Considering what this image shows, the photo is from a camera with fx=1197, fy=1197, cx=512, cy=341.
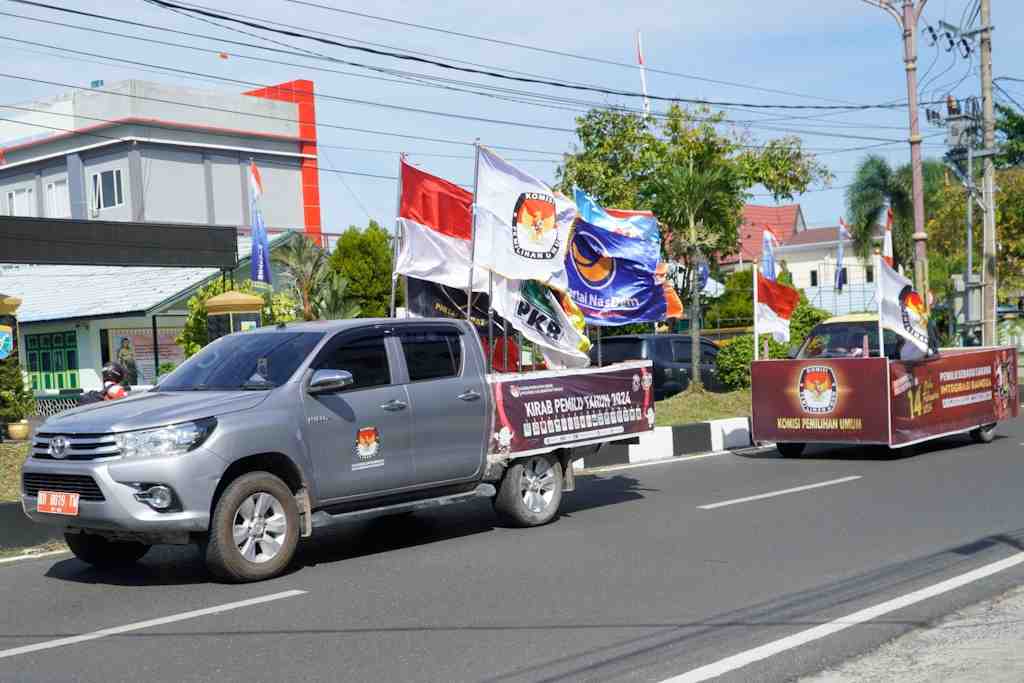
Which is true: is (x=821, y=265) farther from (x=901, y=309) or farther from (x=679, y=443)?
(x=901, y=309)

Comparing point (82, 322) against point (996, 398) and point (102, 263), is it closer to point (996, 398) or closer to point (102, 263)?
point (102, 263)

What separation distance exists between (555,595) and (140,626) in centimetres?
252

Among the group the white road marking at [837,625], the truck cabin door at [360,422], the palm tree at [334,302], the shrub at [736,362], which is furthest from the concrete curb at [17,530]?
the palm tree at [334,302]

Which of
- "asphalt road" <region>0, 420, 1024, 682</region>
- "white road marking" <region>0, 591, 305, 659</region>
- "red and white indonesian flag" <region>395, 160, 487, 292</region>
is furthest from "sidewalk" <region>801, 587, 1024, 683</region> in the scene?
"red and white indonesian flag" <region>395, 160, 487, 292</region>

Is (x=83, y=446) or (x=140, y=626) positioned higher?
(x=83, y=446)

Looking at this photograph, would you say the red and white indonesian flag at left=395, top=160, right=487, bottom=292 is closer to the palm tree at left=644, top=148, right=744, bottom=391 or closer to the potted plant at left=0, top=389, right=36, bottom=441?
the potted plant at left=0, top=389, right=36, bottom=441

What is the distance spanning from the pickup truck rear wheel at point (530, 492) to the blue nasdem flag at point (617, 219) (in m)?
3.01

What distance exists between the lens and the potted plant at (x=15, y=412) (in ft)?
47.1

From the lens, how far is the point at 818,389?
15391 millimetres

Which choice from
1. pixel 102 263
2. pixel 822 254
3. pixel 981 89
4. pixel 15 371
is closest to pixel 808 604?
pixel 15 371

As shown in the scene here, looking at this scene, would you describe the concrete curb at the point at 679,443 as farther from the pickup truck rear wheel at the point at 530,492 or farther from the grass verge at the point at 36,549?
the grass verge at the point at 36,549

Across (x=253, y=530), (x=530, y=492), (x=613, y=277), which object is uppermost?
(x=613, y=277)

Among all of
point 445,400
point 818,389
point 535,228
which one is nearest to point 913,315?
point 818,389

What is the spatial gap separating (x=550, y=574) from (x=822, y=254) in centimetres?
6806
